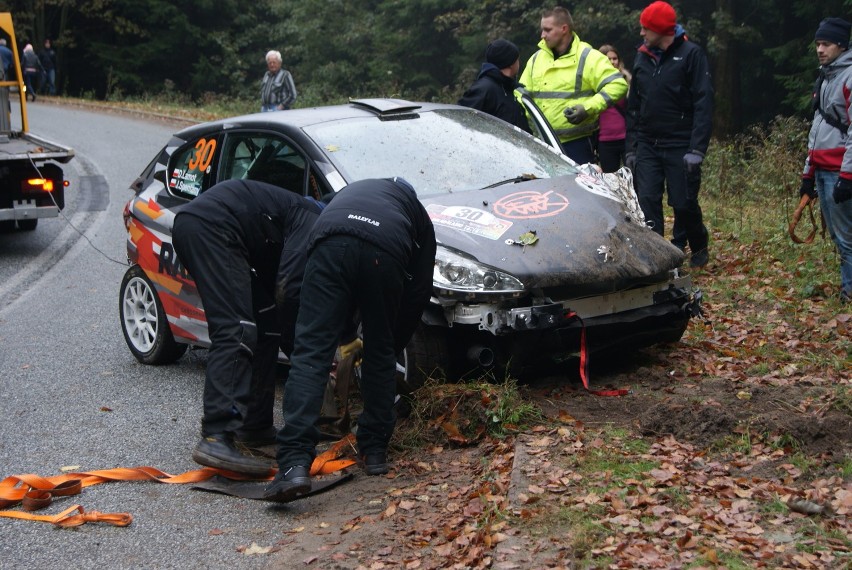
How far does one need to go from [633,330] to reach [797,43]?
1836cm

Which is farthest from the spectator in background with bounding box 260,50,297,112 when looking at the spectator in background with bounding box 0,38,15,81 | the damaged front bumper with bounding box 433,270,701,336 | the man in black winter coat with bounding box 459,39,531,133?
the damaged front bumper with bounding box 433,270,701,336

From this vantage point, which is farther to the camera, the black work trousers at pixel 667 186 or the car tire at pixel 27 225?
the car tire at pixel 27 225

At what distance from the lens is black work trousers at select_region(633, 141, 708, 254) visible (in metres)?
8.68

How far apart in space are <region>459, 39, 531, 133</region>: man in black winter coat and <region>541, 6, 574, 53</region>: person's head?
1.28 feet

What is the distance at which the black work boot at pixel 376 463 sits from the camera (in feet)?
17.4

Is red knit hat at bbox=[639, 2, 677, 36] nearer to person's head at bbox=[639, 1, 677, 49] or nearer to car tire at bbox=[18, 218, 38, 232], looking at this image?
person's head at bbox=[639, 1, 677, 49]

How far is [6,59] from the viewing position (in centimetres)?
1440

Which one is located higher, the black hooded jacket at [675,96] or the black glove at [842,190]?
the black hooded jacket at [675,96]

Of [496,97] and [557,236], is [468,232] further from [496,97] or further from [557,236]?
[496,97]

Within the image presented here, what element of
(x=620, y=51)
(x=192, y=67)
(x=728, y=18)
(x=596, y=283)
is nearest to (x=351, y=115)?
(x=596, y=283)

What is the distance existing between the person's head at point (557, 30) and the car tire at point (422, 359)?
160 inches

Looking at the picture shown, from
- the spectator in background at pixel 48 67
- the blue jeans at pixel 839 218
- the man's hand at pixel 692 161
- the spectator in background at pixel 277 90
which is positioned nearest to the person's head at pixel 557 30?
the man's hand at pixel 692 161

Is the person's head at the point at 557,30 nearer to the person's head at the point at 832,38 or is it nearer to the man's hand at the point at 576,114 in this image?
the man's hand at the point at 576,114

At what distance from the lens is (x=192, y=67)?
1948 inches
